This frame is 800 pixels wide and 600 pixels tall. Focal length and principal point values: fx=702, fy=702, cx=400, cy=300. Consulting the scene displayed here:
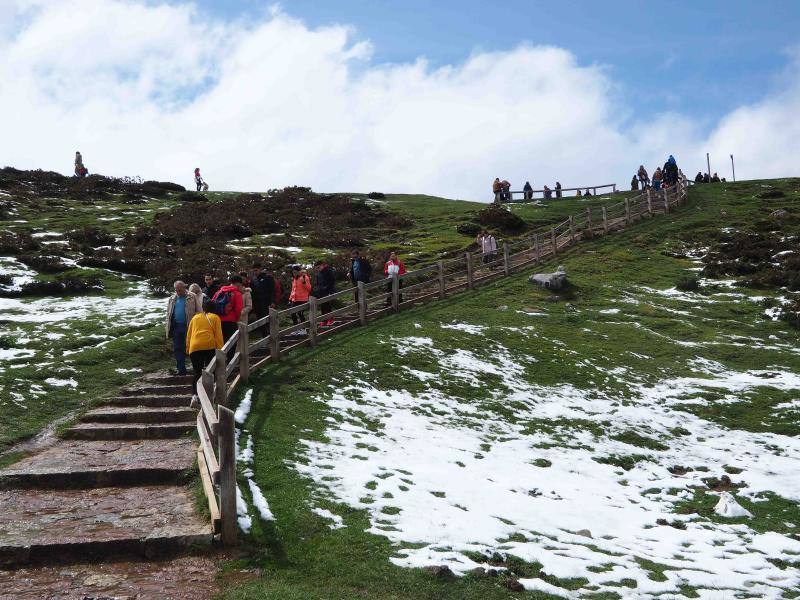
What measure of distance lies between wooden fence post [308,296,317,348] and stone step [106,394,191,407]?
4931 millimetres

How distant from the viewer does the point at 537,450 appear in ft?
42.1

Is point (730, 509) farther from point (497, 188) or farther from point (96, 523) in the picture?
point (497, 188)

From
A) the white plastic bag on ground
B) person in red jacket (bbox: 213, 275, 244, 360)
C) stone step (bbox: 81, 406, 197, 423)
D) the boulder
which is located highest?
person in red jacket (bbox: 213, 275, 244, 360)

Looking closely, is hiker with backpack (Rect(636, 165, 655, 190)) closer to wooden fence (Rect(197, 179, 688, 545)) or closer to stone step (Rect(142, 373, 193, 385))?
wooden fence (Rect(197, 179, 688, 545))

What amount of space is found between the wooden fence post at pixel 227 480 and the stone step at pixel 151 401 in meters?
6.18

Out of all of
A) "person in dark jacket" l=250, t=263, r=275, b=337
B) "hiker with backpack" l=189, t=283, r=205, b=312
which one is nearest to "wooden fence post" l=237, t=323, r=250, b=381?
"hiker with backpack" l=189, t=283, r=205, b=312

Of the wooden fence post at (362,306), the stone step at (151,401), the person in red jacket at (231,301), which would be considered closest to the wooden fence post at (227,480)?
the stone step at (151,401)

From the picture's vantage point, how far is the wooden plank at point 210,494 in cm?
757

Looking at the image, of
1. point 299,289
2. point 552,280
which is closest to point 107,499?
point 299,289

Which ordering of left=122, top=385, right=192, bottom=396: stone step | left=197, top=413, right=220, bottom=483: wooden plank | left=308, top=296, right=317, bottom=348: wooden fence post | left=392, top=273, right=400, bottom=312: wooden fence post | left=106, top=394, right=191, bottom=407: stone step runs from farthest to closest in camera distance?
left=392, top=273, right=400, bottom=312: wooden fence post → left=308, top=296, right=317, bottom=348: wooden fence post → left=122, top=385, right=192, bottom=396: stone step → left=106, top=394, right=191, bottom=407: stone step → left=197, top=413, right=220, bottom=483: wooden plank

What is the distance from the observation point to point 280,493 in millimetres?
9133

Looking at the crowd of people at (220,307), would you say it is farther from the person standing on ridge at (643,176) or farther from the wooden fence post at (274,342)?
the person standing on ridge at (643,176)

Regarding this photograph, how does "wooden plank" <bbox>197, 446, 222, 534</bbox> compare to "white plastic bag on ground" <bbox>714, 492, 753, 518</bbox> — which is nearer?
"wooden plank" <bbox>197, 446, 222, 534</bbox>

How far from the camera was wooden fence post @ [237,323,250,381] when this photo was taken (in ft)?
47.5
